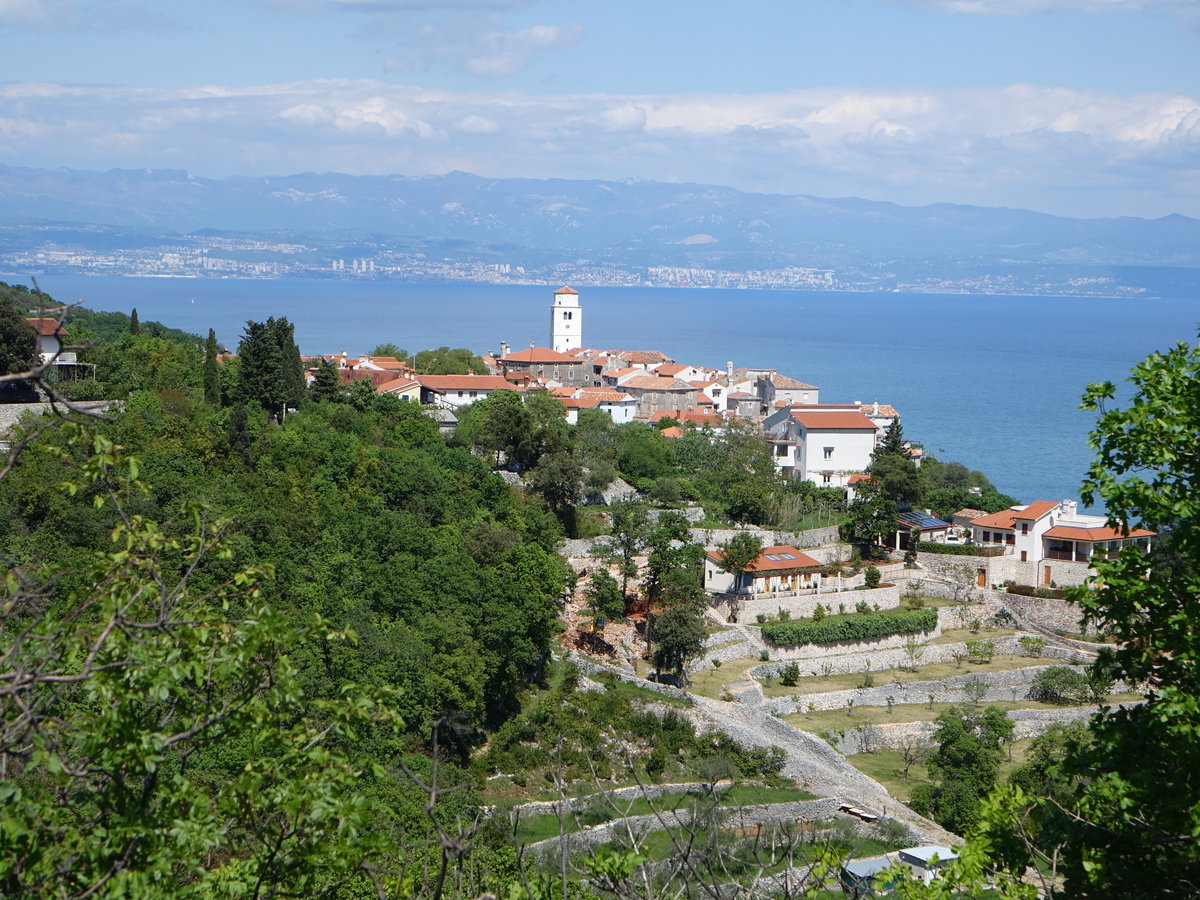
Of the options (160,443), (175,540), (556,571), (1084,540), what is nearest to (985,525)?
(1084,540)

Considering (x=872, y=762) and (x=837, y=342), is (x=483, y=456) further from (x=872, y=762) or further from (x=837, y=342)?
(x=837, y=342)

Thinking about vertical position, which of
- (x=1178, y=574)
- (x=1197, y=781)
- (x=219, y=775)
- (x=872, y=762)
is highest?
(x=1178, y=574)

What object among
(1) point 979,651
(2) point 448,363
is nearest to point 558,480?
(1) point 979,651

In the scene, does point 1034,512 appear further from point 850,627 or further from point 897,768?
point 897,768

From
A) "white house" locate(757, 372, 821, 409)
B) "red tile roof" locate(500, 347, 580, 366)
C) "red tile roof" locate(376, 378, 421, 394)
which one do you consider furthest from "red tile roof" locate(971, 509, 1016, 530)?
"red tile roof" locate(500, 347, 580, 366)

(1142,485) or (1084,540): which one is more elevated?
(1142,485)

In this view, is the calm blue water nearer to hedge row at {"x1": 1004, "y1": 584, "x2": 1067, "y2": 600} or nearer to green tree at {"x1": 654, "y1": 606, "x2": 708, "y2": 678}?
hedge row at {"x1": 1004, "y1": 584, "x2": 1067, "y2": 600}

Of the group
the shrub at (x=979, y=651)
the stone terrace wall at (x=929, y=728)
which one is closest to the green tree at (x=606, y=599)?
the stone terrace wall at (x=929, y=728)
